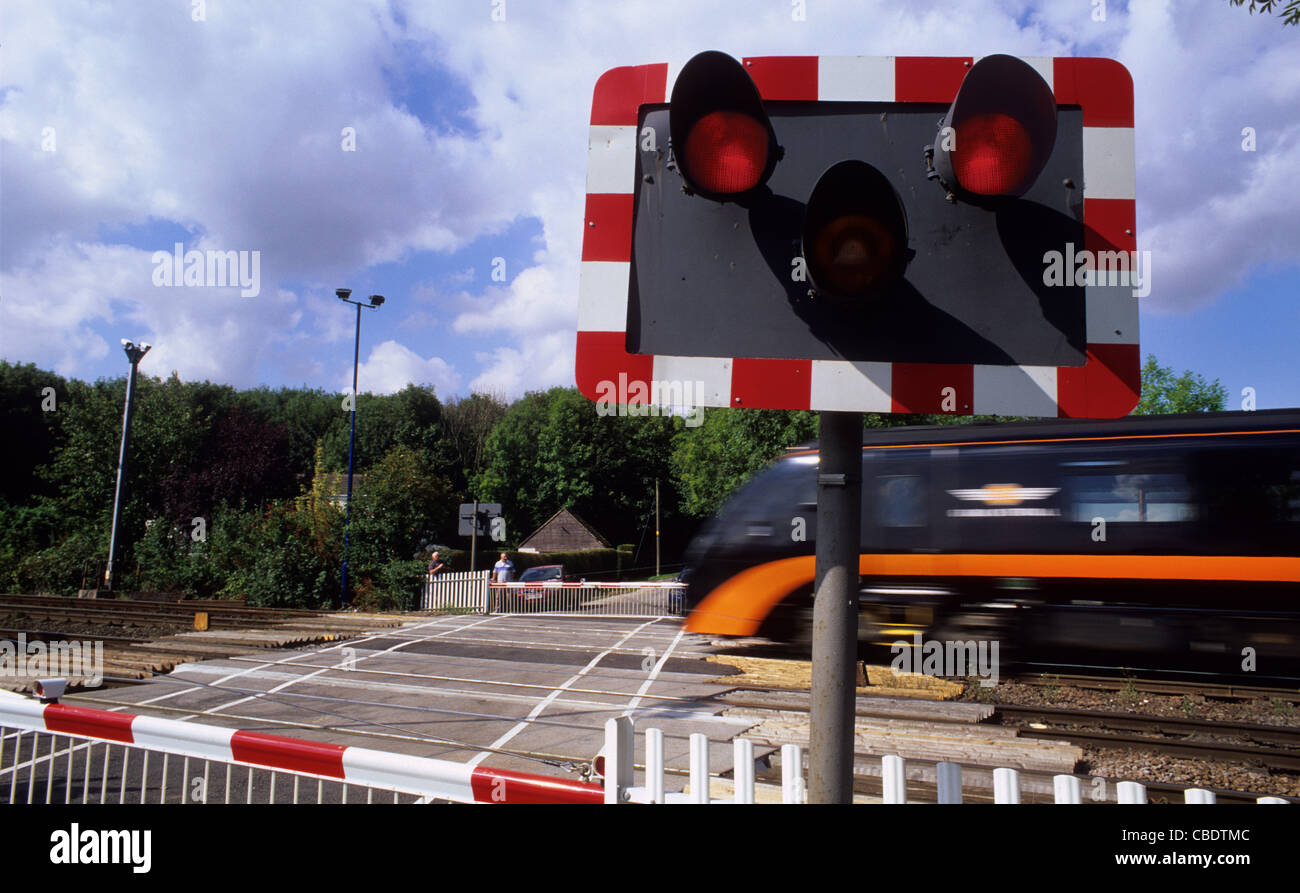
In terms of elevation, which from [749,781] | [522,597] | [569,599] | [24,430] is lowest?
[569,599]

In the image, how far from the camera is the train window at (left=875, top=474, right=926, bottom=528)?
10.4 metres

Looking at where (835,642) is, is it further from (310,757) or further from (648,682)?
(648,682)

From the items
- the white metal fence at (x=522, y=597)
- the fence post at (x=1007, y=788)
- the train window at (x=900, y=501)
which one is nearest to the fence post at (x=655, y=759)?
the fence post at (x=1007, y=788)

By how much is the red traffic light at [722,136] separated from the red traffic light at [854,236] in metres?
0.18

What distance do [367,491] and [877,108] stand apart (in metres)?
23.9

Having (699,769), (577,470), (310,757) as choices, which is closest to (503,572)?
(310,757)

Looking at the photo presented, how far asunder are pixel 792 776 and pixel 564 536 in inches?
1861

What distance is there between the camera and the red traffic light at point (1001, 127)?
1627mm

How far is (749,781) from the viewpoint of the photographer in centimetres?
266

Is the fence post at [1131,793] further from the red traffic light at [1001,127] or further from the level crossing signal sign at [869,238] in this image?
the red traffic light at [1001,127]

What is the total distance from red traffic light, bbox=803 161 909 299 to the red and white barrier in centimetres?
161

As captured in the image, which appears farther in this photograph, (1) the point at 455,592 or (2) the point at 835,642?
(1) the point at 455,592

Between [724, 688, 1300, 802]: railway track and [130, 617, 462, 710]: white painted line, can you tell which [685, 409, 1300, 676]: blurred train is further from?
[130, 617, 462, 710]: white painted line
